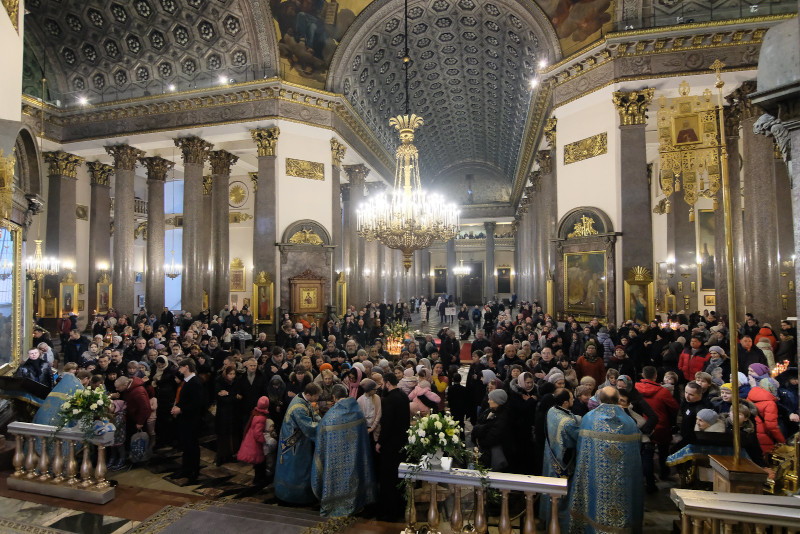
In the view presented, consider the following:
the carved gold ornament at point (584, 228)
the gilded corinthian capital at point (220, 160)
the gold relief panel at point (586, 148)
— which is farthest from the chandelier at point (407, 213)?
the gilded corinthian capital at point (220, 160)

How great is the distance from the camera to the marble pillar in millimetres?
10039

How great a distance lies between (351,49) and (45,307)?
13.7 m

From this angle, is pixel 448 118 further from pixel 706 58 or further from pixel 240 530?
pixel 240 530

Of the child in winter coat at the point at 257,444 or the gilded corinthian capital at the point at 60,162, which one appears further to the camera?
the gilded corinthian capital at the point at 60,162

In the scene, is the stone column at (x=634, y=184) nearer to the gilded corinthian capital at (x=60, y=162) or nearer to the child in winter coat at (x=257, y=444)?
the child in winter coat at (x=257, y=444)

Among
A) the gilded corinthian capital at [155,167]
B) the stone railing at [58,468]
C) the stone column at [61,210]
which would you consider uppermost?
the gilded corinthian capital at [155,167]

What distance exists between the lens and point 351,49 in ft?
49.3

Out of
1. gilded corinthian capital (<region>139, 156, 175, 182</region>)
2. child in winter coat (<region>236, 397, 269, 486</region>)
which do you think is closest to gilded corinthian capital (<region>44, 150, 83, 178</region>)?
gilded corinthian capital (<region>139, 156, 175, 182</region>)

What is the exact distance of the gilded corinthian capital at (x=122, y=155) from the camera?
610 inches

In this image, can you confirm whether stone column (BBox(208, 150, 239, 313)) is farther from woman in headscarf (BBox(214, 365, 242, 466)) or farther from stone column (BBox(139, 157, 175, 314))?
woman in headscarf (BBox(214, 365, 242, 466))

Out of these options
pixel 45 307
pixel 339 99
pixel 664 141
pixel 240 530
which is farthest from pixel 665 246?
pixel 45 307

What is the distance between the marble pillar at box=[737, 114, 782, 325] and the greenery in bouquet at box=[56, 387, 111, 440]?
12.3 m

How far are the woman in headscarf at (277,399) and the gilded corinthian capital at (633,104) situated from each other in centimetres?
1014

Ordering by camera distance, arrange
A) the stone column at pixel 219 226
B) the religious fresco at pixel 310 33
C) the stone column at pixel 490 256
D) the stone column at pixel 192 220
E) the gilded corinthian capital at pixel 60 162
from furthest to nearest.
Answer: the stone column at pixel 490 256 < the stone column at pixel 219 226 < the gilded corinthian capital at pixel 60 162 < the stone column at pixel 192 220 < the religious fresco at pixel 310 33
